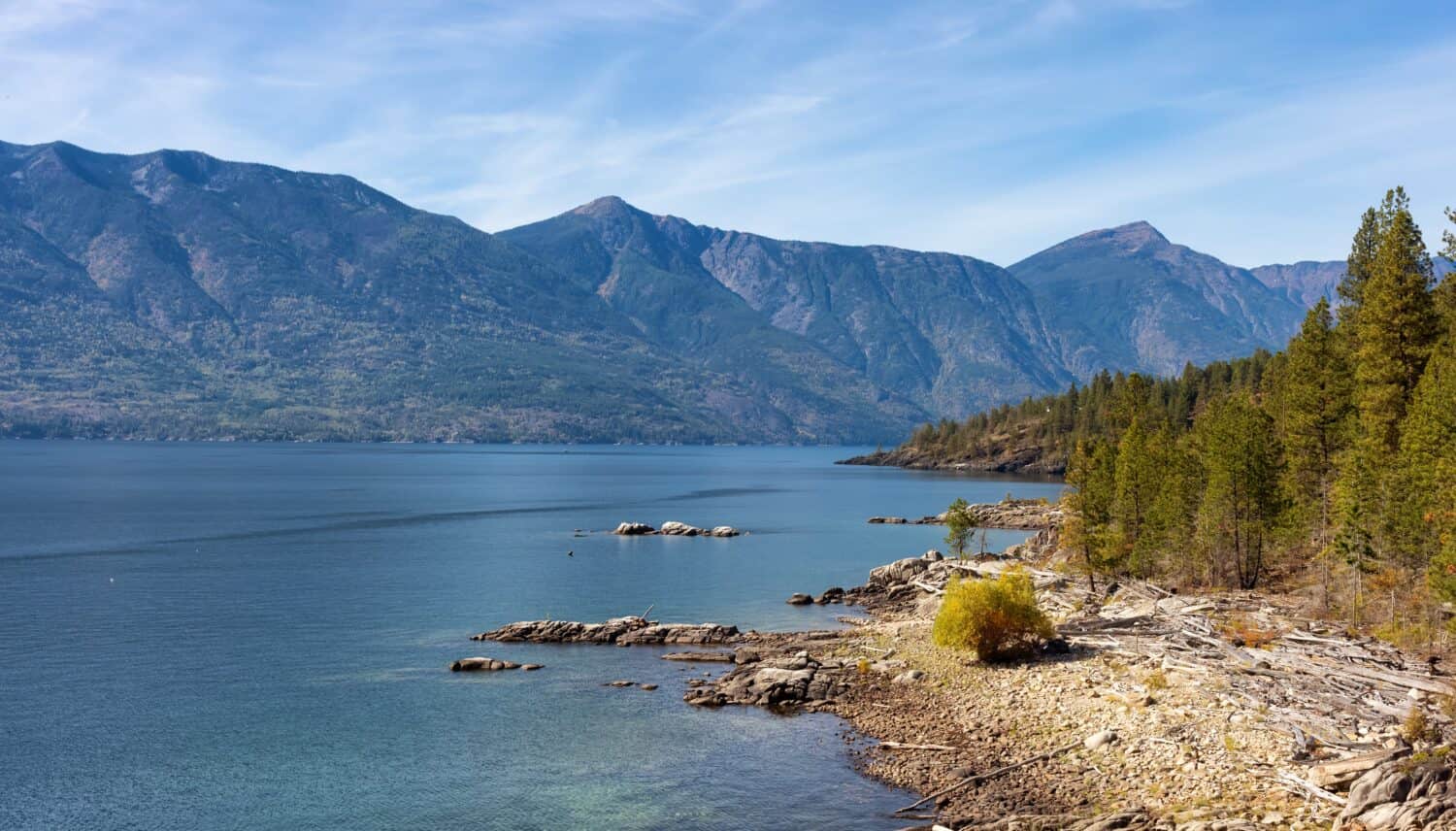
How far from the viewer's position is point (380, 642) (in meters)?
73.4

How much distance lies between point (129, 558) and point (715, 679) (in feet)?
290

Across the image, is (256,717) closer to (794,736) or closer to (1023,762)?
(794,736)

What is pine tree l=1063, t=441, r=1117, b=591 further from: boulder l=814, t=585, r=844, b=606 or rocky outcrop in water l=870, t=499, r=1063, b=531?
rocky outcrop in water l=870, t=499, r=1063, b=531

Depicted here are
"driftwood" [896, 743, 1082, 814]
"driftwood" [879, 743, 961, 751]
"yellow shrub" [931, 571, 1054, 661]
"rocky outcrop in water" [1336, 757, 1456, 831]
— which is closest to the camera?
"rocky outcrop in water" [1336, 757, 1456, 831]

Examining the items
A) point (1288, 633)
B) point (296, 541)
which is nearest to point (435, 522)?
point (296, 541)

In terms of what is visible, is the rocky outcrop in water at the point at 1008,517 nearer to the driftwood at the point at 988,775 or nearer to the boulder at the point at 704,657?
the boulder at the point at 704,657

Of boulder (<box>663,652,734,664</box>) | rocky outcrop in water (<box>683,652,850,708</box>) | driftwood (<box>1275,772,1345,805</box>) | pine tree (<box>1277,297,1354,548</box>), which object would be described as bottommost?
boulder (<box>663,652,734,664</box>)

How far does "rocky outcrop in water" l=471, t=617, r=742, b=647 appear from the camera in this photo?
73.2 metres

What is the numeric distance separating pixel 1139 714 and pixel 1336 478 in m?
41.2

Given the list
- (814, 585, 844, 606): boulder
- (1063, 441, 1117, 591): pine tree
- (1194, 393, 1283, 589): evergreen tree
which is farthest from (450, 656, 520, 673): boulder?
(1194, 393, 1283, 589): evergreen tree

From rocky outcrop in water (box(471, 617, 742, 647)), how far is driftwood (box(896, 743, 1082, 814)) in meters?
33.5

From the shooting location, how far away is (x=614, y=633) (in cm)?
7438

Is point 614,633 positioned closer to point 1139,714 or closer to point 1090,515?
point 1090,515

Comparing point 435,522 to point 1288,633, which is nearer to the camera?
point 1288,633
